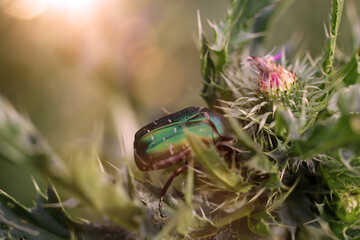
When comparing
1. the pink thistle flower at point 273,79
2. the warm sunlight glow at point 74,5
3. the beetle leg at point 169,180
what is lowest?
the beetle leg at point 169,180

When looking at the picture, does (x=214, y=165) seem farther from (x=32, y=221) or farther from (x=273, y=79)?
(x=32, y=221)

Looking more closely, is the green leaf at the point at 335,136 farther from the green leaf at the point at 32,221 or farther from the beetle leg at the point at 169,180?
the green leaf at the point at 32,221

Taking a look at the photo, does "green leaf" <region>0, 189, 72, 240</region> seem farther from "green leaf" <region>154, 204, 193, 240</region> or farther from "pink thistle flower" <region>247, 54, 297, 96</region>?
"pink thistle flower" <region>247, 54, 297, 96</region>

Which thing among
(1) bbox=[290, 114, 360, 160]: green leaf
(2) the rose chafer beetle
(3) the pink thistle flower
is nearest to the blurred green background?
(2) the rose chafer beetle

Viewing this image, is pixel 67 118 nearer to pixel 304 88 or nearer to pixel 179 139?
pixel 179 139

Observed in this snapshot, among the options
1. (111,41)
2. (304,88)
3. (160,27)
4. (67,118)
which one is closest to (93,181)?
(304,88)

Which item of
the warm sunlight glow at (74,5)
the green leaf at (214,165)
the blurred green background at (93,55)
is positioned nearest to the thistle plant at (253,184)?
the green leaf at (214,165)
